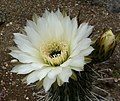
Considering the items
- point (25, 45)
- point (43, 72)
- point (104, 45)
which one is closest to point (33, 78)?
point (43, 72)

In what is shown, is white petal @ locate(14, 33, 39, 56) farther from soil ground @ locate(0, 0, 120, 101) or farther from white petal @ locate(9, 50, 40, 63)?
soil ground @ locate(0, 0, 120, 101)

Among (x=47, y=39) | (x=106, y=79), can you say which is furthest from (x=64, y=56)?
(x=106, y=79)

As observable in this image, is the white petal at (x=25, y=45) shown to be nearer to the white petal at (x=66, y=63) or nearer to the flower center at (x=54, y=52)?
the flower center at (x=54, y=52)

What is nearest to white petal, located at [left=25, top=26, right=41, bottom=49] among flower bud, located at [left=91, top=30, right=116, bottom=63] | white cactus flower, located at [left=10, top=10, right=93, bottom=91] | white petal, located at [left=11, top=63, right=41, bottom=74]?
white cactus flower, located at [left=10, top=10, right=93, bottom=91]

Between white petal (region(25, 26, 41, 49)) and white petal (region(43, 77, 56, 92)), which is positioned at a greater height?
white petal (region(25, 26, 41, 49))

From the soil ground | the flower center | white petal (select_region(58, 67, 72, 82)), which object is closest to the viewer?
white petal (select_region(58, 67, 72, 82))

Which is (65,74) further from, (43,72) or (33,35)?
(33,35)
